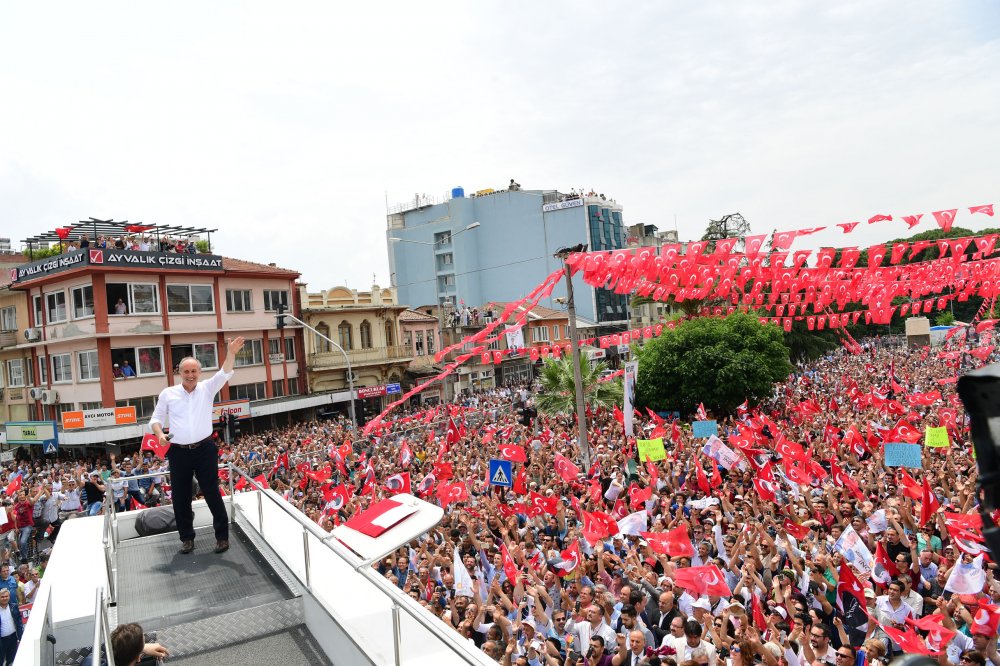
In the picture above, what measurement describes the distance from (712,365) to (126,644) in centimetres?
2573

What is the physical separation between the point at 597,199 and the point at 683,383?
36.2 metres

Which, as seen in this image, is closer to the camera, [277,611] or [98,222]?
[277,611]

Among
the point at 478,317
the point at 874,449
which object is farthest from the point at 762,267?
the point at 478,317

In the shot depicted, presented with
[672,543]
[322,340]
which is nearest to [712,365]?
[672,543]

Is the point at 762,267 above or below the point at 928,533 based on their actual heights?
above

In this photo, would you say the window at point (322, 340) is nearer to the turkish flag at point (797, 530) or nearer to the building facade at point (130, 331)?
the building facade at point (130, 331)

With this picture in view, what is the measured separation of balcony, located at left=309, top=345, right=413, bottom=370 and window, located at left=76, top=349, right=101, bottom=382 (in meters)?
10.7

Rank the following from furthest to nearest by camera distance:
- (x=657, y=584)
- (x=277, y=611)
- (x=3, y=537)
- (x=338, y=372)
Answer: (x=338, y=372) < (x=3, y=537) < (x=657, y=584) < (x=277, y=611)

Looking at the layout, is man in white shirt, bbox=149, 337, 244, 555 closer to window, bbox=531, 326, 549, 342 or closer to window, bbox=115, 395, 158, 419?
window, bbox=115, 395, 158, 419

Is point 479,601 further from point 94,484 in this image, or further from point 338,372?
point 338,372

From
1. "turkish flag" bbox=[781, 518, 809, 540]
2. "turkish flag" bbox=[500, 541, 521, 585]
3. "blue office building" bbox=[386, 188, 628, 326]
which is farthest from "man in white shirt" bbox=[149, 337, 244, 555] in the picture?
"blue office building" bbox=[386, 188, 628, 326]

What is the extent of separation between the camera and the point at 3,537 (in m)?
14.0

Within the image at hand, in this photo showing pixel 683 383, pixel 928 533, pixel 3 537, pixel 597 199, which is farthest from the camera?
pixel 597 199

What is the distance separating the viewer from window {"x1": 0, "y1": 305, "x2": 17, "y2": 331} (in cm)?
3544
